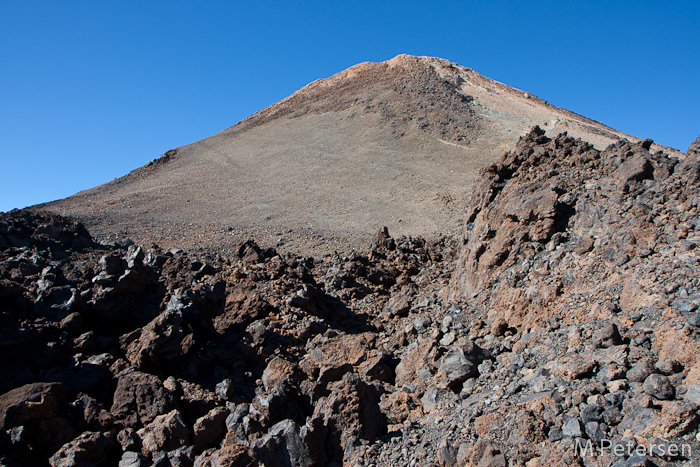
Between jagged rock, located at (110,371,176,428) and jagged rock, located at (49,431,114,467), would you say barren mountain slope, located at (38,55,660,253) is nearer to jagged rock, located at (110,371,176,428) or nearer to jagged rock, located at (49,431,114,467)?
jagged rock, located at (110,371,176,428)

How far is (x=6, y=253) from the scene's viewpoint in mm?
8234

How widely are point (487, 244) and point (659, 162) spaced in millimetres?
2423

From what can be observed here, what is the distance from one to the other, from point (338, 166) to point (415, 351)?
21.4 m

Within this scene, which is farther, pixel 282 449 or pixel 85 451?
pixel 85 451

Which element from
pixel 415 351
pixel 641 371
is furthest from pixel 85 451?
pixel 641 371

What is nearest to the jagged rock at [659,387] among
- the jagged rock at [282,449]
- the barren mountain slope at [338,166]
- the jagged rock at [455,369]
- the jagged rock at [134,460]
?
the jagged rock at [455,369]

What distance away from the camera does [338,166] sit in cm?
2614

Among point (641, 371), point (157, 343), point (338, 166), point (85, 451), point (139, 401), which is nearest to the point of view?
point (641, 371)

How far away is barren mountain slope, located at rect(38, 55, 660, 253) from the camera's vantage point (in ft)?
58.2

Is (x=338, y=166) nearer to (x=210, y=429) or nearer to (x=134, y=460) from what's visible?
(x=210, y=429)

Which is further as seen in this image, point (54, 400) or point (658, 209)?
point (658, 209)

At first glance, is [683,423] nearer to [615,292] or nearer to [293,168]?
[615,292]

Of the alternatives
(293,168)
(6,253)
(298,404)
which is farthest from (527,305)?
(293,168)

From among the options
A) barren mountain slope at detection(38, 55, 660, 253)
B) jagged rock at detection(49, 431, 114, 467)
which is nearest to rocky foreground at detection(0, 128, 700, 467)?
jagged rock at detection(49, 431, 114, 467)
